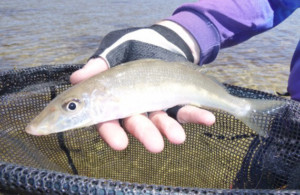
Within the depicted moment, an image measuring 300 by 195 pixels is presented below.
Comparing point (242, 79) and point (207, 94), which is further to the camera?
point (242, 79)

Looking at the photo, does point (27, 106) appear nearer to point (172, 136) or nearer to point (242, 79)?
point (172, 136)

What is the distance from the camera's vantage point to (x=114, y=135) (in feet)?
6.53

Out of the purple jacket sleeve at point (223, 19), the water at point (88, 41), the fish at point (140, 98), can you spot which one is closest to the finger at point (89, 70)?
the fish at point (140, 98)

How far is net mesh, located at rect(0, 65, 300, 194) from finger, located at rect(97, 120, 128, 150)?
14.9 inches

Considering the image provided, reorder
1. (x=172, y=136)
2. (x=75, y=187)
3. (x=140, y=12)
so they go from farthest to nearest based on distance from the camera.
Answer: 1. (x=140, y=12)
2. (x=172, y=136)
3. (x=75, y=187)

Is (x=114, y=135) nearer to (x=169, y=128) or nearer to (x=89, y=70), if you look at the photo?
(x=169, y=128)

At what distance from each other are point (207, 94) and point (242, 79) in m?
4.36

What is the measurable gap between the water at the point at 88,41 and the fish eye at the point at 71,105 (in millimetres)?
1991

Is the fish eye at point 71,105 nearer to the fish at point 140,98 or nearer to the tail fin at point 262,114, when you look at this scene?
the fish at point 140,98

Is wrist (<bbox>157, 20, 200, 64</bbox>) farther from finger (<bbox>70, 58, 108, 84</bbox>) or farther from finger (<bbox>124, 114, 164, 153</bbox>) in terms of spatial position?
finger (<bbox>124, 114, 164, 153</bbox>)

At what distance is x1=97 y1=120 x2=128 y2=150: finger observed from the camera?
75.9 inches

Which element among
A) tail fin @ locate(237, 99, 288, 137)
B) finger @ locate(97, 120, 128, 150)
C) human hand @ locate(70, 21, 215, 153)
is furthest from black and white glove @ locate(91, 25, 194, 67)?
tail fin @ locate(237, 99, 288, 137)

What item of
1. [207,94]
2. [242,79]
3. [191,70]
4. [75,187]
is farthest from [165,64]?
[242,79]

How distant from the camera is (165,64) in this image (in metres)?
2.40
